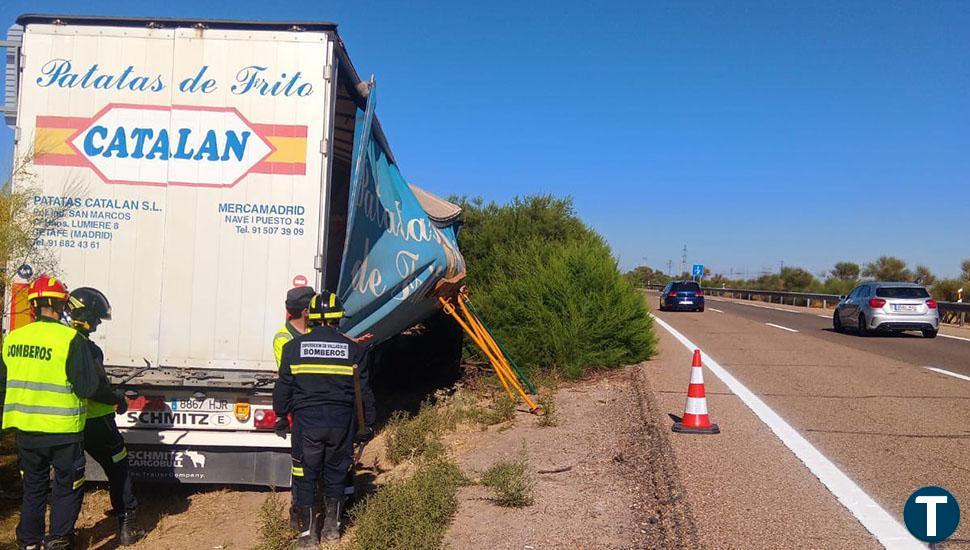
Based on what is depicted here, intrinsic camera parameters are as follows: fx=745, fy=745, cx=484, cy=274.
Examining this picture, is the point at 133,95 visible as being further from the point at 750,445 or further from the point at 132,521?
the point at 750,445

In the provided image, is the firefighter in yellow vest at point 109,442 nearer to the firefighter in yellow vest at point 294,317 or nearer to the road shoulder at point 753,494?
the firefighter in yellow vest at point 294,317

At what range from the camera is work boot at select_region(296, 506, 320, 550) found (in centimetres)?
Answer: 500

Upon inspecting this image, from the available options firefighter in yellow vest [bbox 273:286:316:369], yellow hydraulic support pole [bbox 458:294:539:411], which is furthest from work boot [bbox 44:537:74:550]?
yellow hydraulic support pole [bbox 458:294:539:411]

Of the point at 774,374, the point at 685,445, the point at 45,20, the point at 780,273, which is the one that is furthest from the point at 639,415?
the point at 780,273

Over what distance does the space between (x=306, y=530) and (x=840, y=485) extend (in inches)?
158

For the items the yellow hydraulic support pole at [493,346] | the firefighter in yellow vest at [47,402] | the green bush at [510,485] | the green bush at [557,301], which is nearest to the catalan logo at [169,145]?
the firefighter in yellow vest at [47,402]

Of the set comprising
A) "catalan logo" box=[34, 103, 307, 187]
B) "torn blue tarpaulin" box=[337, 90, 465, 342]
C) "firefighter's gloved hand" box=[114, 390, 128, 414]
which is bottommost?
"firefighter's gloved hand" box=[114, 390, 128, 414]

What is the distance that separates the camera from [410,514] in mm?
4938

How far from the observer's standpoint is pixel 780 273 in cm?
8338

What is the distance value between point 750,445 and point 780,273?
82201mm

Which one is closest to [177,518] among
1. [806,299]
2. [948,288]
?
[806,299]

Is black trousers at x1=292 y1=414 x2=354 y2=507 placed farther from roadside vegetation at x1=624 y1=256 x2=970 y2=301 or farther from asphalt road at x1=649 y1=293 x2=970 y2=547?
roadside vegetation at x1=624 y1=256 x2=970 y2=301

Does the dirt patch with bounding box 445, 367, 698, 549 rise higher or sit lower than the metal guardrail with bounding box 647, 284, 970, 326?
lower

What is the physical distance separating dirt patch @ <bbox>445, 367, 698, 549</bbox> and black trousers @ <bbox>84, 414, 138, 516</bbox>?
7.83ft
